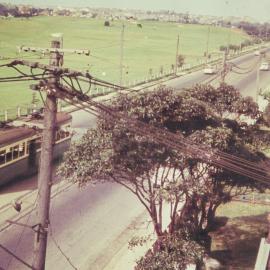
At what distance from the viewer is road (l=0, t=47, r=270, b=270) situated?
1573cm

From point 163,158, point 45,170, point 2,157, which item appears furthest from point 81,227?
point 45,170

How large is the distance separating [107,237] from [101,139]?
6.27 m

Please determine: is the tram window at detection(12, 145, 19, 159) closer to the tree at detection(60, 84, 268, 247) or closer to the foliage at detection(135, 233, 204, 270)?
the tree at detection(60, 84, 268, 247)

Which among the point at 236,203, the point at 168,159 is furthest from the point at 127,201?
the point at 168,159

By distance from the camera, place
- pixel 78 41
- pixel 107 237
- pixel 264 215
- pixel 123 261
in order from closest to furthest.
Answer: pixel 123 261, pixel 107 237, pixel 264 215, pixel 78 41

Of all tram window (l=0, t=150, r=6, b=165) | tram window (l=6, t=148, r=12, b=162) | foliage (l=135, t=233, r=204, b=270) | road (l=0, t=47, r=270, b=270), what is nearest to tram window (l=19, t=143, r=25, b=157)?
tram window (l=6, t=148, r=12, b=162)

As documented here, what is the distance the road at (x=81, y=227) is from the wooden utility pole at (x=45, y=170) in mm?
5848

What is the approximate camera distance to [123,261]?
52.6ft

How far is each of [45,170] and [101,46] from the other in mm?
98991

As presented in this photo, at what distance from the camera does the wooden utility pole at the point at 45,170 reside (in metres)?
8.94

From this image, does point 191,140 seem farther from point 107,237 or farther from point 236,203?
point 236,203

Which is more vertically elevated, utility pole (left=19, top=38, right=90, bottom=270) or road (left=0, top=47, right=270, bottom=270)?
utility pole (left=19, top=38, right=90, bottom=270)

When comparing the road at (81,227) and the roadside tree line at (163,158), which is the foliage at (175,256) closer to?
the roadside tree line at (163,158)

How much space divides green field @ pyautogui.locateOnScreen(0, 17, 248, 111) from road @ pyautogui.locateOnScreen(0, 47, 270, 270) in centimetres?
2118
